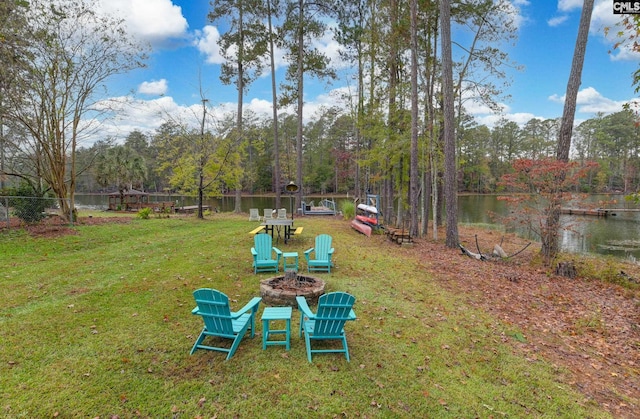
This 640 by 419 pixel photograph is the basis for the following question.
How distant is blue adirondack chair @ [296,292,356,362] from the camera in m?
3.68

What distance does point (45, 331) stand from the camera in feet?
13.4

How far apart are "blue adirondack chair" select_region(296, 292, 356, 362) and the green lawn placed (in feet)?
0.63

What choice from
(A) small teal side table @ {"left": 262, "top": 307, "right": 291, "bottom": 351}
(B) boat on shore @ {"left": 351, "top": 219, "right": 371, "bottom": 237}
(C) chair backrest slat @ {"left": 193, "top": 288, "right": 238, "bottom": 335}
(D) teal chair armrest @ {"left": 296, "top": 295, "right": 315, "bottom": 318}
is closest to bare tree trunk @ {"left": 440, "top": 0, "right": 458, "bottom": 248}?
(B) boat on shore @ {"left": 351, "top": 219, "right": 371, "bottom": 237}

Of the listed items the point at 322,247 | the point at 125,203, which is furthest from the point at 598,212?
the point at 125,203

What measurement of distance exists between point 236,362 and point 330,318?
1160 millimetres

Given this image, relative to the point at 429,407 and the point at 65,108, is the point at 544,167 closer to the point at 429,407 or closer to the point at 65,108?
the point at 429,407

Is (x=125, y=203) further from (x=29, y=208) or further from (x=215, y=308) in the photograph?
(x=215, y=308)

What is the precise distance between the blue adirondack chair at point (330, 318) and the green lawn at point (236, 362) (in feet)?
0.63

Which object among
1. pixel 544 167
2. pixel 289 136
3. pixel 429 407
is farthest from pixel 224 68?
pixel 289 136

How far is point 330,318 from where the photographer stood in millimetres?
3734

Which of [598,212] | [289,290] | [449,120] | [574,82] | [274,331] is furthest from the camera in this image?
[598,212]

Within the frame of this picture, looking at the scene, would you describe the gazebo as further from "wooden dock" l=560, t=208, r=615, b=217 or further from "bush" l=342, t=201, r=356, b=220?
"wooden dock" l=560, t=208, r=615, b=217

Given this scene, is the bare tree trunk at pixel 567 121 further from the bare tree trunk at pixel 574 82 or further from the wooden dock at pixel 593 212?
the wooden dock at pixel 593 212

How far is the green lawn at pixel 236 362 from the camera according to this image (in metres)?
2.97
